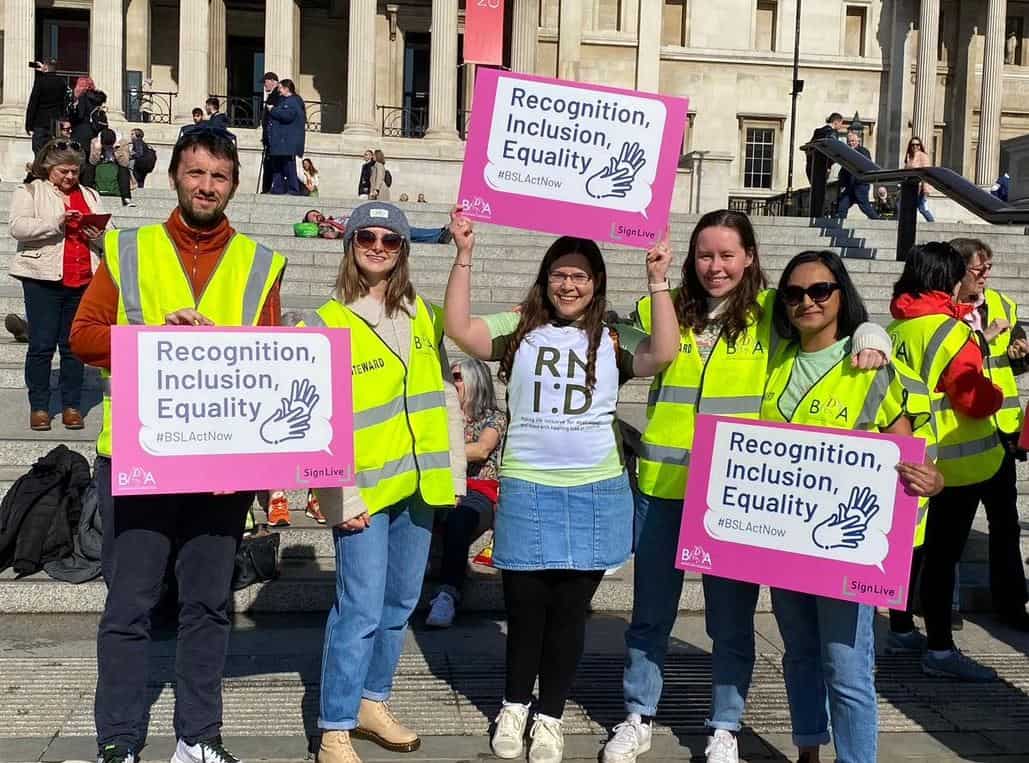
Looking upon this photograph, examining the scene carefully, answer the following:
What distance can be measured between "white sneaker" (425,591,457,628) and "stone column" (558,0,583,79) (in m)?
35.1

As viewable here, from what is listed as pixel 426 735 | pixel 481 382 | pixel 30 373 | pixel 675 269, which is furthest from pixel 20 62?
pixel 426 735

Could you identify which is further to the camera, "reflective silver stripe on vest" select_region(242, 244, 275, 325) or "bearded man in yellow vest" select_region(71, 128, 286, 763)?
"reflective silver stripe on vest" select_region(242, 244, 275, 325)

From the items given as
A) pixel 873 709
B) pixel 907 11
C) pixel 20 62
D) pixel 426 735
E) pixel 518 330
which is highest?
pixel 907 11

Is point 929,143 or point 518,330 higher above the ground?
point 929,143

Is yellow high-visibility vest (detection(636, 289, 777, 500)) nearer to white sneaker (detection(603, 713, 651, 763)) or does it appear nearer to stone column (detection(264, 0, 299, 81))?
white sneaker (detection(603, 713, 651, 763))

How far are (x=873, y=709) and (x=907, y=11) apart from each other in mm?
49164

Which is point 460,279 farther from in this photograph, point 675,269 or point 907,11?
point 907,11

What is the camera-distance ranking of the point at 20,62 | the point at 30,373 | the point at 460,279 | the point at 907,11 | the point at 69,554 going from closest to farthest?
the point at 460,279, the point at 69,554, the point at 30,373, the point at 20,62, the point at 907,11

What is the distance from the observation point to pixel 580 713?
5238 millimetres

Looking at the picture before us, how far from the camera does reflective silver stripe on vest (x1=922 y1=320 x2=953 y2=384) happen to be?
→ 18.5 feet

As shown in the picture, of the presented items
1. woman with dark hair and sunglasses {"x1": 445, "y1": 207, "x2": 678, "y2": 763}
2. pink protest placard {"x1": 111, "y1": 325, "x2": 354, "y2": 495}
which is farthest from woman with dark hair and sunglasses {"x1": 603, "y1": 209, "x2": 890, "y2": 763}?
pink protest placard {"x1": 111, "y1": 325, "x2": 354, "y2": 495}

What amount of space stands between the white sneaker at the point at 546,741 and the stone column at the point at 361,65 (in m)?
30.4

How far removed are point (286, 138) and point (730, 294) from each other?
669 inches

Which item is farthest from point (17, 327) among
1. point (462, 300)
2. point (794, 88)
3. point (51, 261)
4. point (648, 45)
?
point (794, 88)
